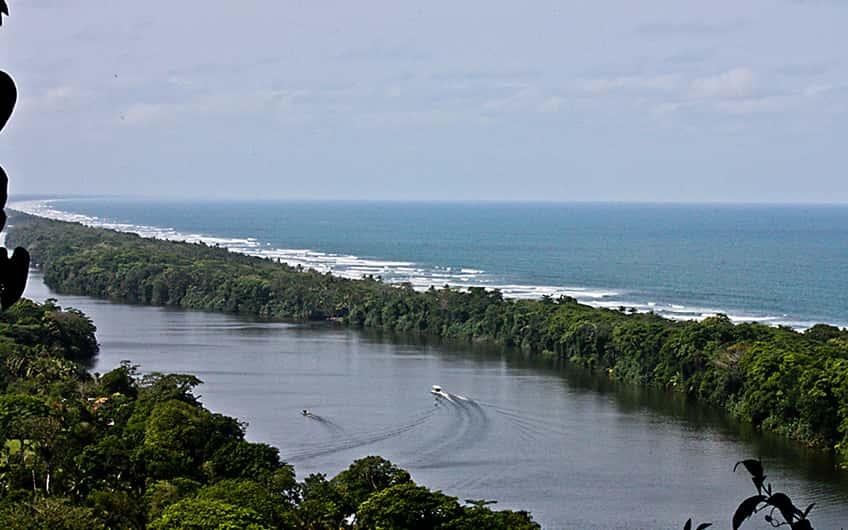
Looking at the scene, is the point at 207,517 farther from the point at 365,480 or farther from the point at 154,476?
the point at 365,480

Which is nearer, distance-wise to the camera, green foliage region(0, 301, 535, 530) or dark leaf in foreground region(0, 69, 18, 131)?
dark leaf in foreground region(0, 69, 18, 131)

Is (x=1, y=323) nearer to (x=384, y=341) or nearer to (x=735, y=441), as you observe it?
(x=384, y=341)

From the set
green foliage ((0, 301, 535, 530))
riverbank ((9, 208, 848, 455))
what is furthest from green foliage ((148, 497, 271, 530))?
riverbank ((9, 208, 848, 455))

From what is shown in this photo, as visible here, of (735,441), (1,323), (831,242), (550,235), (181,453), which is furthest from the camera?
(550,235)

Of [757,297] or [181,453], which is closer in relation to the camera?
[181,453]

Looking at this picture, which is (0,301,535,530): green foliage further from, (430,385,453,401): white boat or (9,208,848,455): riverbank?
(9,208,848,455): riverbank

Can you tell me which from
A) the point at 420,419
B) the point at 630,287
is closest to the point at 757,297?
the point at 630,287
